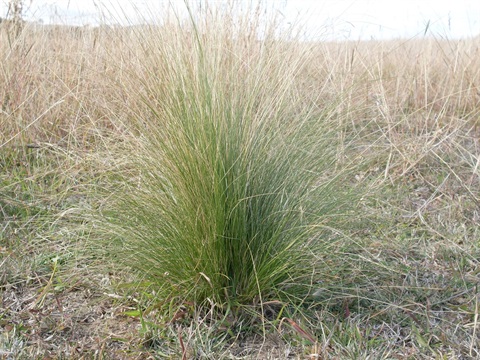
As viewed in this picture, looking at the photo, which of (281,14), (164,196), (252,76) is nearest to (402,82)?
(281,14)

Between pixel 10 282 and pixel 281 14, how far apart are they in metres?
1.49

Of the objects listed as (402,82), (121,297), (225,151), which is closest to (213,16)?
(225,151)

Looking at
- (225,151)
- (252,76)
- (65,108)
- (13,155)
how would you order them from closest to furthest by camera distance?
(225,151) < (252,76) < (13,155) < (65,108)

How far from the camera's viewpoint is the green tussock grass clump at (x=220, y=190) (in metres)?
1.72

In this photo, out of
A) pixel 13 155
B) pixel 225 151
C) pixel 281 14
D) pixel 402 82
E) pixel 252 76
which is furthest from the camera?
pixel 402 82

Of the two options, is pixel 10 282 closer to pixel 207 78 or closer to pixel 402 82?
pixel 207 78

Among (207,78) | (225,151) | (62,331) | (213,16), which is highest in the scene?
(213,16)

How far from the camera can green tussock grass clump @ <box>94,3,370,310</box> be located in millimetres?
1720

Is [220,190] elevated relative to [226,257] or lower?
elevated

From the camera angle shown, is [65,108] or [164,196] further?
[65,108]

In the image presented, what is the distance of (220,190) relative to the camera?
1.71 meters

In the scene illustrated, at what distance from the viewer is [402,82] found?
164 inches

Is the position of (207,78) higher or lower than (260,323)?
higher

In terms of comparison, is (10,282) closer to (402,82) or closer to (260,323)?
(260,323)
